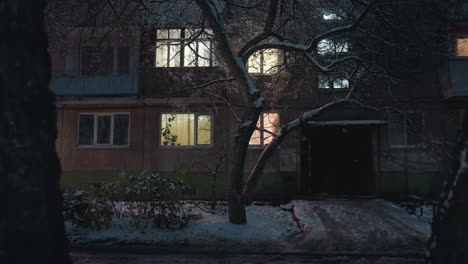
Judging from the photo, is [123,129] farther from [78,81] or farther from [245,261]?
[245,261]

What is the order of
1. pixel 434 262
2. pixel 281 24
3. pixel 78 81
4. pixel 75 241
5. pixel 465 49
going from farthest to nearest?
pixel 78 81 → pixel 465 49 → pixel 281 24 → pixel 75 241 → pixel 434 262

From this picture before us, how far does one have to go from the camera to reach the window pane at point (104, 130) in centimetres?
1388

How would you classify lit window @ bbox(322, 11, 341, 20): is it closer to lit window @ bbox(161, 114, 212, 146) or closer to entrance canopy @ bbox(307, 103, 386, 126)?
entrance canopy @ bbox(307, 103, 386, 126)

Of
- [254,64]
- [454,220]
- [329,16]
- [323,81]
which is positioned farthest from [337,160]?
[454,220]

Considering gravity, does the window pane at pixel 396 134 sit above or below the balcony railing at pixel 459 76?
below

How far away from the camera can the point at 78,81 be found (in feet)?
44.4

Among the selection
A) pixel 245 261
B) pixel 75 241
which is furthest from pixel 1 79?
pixel 75 241

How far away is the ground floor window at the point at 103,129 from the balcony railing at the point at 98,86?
1000 millimetres

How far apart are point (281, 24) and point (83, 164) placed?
919 centimetres

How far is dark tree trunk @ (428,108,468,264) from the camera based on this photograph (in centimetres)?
251

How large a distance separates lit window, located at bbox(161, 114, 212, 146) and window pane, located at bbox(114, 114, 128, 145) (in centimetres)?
146

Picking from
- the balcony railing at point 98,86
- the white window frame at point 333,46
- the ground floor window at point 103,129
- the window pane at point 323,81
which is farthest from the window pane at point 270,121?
the ground floor window at point 103,129

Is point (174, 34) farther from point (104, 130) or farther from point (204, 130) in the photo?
point (104, 130)

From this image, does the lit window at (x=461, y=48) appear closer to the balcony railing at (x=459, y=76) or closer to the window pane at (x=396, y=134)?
the balcony railing at (x=459, y=76)
